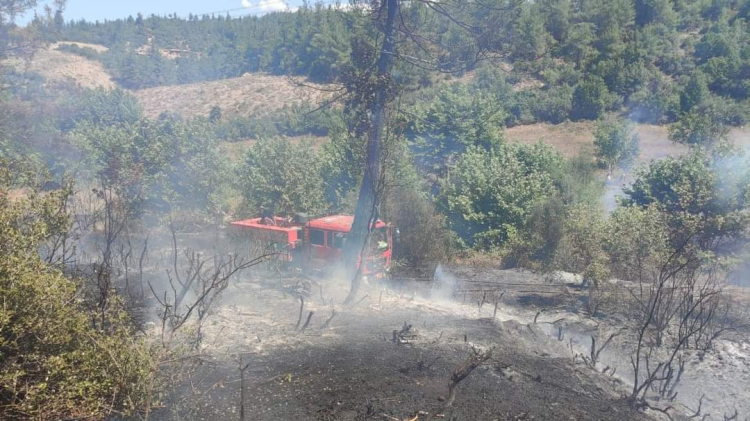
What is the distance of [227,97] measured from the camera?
7850 centimetres

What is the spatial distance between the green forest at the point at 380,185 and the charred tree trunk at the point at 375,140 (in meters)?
0.09

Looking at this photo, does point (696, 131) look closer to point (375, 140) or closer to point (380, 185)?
point (375, 140)

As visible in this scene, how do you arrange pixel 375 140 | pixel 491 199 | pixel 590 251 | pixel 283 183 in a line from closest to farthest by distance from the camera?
pixel 590 251
pixel 375 140
pixel 491 199
pixel 283 183

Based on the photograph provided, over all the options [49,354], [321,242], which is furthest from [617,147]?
[49,354]

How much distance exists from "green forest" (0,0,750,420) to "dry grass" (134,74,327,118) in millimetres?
14881

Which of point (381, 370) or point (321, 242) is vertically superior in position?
point (321, 242)

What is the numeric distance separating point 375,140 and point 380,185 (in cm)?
184

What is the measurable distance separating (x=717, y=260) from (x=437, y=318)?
1144cm

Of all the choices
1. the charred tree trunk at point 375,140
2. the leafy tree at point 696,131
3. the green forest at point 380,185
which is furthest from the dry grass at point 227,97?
the charred tree trunk at point 375,140

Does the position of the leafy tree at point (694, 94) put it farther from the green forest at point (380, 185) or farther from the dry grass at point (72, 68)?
the dry grass at point (72, 68)

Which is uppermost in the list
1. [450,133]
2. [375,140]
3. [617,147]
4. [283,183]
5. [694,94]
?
[694,94]

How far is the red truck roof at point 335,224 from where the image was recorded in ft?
53.0

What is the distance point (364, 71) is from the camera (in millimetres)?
15555

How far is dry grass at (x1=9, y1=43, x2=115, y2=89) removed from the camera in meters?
74.2
